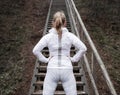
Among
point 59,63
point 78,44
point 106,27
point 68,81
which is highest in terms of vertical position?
point 78,44

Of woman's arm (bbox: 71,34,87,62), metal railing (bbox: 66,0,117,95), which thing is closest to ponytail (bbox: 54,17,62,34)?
woman's arm (bbox: 71,34,87,62)

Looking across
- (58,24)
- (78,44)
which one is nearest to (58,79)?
(78,44)

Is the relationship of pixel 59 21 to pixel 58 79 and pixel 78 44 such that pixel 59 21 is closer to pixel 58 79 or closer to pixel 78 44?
pixel 78 44

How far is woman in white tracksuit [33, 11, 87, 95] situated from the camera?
16.4ft

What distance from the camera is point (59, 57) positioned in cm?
510

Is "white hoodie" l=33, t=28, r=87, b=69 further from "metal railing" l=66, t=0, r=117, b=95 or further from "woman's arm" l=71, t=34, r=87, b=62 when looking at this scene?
"metal railing" l=66, t=0, r=117, b=95

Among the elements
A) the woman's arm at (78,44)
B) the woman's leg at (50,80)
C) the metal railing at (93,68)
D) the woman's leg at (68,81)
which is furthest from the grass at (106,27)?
the woman's leg at (50,80)

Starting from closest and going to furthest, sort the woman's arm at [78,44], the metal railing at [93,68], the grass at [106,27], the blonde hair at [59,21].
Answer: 1. the blonde hair at [59,21]
2. the woman's arm at [78,44]
3. the metal railing at [93,68]
4. the grass at [106,27]

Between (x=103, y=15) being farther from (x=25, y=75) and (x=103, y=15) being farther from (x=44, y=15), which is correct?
(x=25, y=75)

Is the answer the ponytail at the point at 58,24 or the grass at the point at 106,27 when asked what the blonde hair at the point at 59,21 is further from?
the grass at the point at 106,27

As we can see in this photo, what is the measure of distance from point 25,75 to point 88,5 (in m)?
12.1

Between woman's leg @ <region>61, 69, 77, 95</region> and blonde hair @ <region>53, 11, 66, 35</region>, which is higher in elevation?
blonde hair @ <region>53, 11, 66, 35</region>

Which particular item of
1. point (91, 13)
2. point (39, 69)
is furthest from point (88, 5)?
point (39, 69)

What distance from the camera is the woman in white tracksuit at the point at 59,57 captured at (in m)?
5.01
